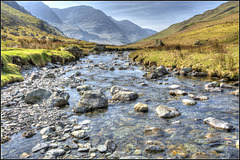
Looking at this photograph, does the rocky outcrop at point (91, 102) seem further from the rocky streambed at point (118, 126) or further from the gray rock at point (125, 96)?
the gray rock at point (125, 96)

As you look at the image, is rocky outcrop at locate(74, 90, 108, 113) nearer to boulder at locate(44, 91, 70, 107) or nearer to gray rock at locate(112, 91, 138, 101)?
boulder at locate(44, 91, 70, 107)

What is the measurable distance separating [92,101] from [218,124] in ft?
22.3

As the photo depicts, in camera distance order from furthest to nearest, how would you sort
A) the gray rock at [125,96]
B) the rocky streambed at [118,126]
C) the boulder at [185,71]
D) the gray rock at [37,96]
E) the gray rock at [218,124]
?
the boulder at [185,71]
the gray rock at [125,96]
the gray rock at [37,96]
the gray rock at [218,124]
the rocky streambed at [118,126]

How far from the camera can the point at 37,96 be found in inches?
397

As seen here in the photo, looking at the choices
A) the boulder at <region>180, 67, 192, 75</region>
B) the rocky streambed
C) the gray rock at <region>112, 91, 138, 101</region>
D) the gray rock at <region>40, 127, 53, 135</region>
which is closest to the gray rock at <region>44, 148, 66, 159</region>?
the rocky streambed

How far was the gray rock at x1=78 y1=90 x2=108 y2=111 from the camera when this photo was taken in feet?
30.8

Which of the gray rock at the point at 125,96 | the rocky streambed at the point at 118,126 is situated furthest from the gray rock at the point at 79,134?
the gray rock at the point at 125,96

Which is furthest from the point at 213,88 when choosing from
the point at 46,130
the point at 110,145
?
the point at 46,130

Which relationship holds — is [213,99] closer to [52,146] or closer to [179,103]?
[179,103]

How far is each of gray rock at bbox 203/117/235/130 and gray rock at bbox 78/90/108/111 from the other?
5688 mm

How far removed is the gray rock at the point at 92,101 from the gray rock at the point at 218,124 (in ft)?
18.7

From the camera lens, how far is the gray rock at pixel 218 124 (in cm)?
676

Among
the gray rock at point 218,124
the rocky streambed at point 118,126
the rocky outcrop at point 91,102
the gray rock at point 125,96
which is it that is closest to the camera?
the rocky streambed at point 118,126

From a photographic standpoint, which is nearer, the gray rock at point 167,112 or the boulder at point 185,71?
the gray rock at point 167,112
